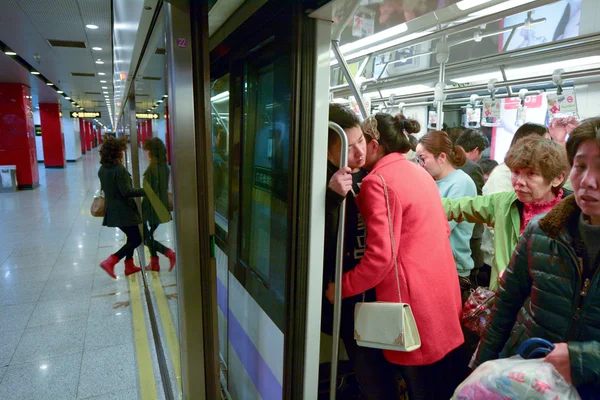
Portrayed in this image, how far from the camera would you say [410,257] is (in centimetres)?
156

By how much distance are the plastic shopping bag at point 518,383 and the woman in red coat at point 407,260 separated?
1.80 feet

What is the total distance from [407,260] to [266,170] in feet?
2.40

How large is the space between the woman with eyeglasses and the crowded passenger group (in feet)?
1.43

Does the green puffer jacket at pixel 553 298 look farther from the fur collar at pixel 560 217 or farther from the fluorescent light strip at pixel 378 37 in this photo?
the fluorescent light strip at pixel 378 37

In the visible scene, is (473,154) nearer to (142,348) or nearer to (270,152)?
(270,152)

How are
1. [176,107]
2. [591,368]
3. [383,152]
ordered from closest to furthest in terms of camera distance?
[591,368] → [176,107] → [383,152]

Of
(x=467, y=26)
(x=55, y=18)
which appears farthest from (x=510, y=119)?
(x=55, y=18)

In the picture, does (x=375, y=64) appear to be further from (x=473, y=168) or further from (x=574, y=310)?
(x=574, y=310)

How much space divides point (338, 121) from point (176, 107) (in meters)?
0.62

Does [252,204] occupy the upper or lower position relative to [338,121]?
lower

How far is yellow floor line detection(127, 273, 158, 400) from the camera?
2.55 m

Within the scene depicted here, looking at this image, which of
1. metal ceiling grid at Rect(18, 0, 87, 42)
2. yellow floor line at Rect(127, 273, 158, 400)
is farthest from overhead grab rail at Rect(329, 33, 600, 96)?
metal ceiling grid at Rect(18, 0, 87, 42)

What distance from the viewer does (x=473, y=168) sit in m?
3.29

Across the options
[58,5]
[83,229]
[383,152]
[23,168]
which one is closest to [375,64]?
[383,152]
